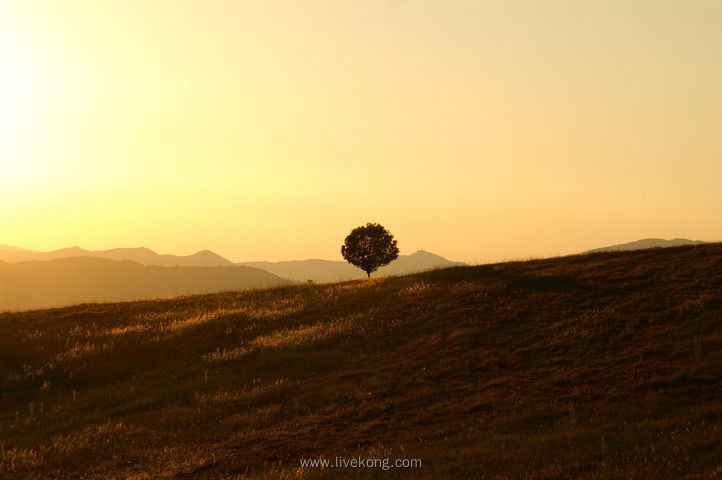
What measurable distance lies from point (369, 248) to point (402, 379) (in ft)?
120

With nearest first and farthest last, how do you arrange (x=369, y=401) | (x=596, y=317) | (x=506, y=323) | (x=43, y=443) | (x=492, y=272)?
(x=43, y=443) < (x=369, y=401) < (x=596, y=317) < (x=506, y=323) < (x=492, y=272)

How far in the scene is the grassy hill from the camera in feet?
45.2

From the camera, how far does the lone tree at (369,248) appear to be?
5881 cm

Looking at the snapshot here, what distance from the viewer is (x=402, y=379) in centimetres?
2247

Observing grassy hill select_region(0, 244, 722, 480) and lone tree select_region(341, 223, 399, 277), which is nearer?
grassy hill select_region(0, 244, 722, 480)

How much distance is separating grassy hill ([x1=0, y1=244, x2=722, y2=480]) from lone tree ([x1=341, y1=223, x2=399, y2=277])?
57.7ft

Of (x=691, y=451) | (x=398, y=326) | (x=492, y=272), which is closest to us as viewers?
(x=691, y=451)

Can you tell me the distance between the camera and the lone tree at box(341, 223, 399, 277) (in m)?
58.8

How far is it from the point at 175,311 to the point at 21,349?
10.4 metres

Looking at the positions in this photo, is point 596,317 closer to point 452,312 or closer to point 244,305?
point 452,312

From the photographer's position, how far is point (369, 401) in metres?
20.3

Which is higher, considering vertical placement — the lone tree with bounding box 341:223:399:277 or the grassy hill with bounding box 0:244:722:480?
the lone tree with bounding box 341:223:399:277

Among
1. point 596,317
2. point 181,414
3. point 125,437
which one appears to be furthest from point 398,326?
point 125,437

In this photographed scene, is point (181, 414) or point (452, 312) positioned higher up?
point (452, 312)
